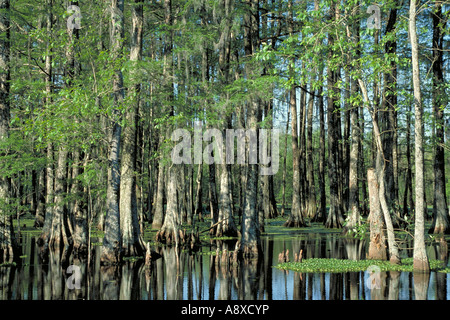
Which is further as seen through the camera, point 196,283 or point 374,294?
point 196,283

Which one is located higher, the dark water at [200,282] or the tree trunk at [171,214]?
the tree trunk at [171,214]

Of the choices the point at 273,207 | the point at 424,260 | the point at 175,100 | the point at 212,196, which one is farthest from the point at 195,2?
the point at 273,207

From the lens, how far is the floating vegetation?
15.0 m

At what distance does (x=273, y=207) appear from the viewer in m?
41.2

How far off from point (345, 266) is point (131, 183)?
8.87 metres

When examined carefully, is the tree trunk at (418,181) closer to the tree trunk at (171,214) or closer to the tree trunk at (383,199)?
the tree trunk at (383,199)

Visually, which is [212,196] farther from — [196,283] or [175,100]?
[196,283]

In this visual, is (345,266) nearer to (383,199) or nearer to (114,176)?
(383,199)

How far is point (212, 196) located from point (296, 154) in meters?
6.76

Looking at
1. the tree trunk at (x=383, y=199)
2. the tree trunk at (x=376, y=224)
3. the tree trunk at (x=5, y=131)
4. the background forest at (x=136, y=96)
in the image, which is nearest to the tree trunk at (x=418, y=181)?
the background forest at (x=136, y=96)

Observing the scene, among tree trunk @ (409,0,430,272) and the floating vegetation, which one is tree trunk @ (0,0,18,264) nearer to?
the floating vegetation

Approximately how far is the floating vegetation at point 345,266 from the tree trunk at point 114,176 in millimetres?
5791

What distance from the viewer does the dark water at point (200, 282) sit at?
11.5 m

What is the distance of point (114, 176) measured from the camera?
1736 cm
